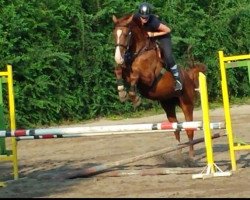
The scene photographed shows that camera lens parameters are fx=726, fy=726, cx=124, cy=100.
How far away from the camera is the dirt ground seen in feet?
28.2

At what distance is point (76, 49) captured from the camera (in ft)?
64.3

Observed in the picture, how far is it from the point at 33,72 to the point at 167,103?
7.07m

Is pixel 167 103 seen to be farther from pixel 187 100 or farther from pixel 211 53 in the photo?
pixel 211 53

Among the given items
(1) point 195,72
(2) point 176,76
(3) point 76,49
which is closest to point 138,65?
(2) point 176,76

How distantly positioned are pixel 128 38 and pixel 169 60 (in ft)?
2.89

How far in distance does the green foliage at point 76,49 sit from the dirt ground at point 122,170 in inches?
99.1

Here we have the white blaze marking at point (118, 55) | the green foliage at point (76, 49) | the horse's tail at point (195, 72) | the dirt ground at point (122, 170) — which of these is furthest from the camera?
the green foliage at point (76, 49)

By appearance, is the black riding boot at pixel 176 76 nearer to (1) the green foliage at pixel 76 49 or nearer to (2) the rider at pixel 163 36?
(2) the rider at pixel 163 36

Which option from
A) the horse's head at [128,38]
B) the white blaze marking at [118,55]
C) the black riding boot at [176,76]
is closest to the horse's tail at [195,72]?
the black riding boot at [176,76]

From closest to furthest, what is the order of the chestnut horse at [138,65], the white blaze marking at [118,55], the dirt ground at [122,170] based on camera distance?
the dirt ground at [122,170]
the white blaze marking at [118,55]
the chestnut horse at [138,65]

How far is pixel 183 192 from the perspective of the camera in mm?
8312

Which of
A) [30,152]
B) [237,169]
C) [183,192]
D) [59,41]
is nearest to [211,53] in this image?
[59,41]

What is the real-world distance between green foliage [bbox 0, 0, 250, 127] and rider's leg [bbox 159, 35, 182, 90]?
7358mm

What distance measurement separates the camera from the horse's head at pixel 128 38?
10258 mm
